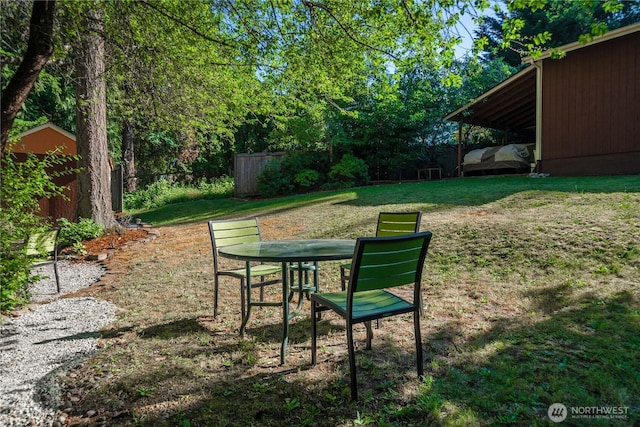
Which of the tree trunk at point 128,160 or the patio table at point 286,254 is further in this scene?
the tree trunk at point 128,160

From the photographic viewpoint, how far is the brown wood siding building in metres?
9.45

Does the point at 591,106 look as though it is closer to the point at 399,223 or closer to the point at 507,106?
the point at 507,106

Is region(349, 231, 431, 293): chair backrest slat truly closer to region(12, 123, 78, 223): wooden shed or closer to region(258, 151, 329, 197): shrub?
region(12, 123, 78, 223): wooden shed

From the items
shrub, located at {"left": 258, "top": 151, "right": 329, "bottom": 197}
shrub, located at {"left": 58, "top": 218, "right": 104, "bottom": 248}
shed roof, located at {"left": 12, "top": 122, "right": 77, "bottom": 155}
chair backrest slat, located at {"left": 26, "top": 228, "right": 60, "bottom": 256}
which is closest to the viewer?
chair backrest slat, located at {"left": 26, "top": 228, "right": 60, "bottom": 256}

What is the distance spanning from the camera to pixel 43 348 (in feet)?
10.1

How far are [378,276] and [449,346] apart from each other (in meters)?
1.06

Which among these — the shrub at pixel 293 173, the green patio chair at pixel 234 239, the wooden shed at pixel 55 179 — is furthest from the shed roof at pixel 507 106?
the wooden shed at pixel 55 179

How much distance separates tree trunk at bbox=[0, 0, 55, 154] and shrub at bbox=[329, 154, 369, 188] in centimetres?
1270

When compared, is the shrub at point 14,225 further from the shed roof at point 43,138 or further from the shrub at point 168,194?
the shrub at point 168,194

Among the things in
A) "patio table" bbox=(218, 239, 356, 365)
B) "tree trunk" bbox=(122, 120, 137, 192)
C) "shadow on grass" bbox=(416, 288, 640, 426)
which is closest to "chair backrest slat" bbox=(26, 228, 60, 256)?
"patio table" bbox=(218, 239, 356, 365)

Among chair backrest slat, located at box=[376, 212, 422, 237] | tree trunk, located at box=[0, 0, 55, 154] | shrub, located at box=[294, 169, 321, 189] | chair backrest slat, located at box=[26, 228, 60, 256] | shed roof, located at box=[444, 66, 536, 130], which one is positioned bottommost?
chair backrest slat, located at box=[26, 228, 60, 256]

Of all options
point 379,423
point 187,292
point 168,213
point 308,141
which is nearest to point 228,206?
point 168,213

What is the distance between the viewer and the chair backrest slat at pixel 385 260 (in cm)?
220

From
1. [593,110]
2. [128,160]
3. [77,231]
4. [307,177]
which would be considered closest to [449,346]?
[77,231]
